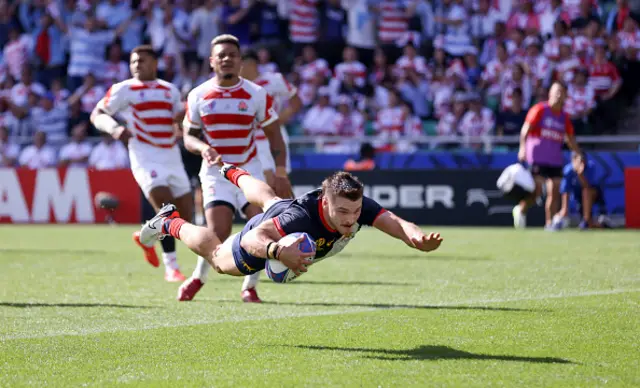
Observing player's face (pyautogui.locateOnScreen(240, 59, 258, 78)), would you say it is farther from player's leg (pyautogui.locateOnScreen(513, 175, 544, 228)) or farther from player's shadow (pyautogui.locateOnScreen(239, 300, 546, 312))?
player's leg (pyautogui.locateOnScreen(513, 175, 544, 228))

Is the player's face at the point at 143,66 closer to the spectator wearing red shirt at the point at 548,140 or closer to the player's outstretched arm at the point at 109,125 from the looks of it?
the player's outstretched arm at the point at 109,125

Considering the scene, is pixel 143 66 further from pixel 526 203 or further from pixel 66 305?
pixel 526 203

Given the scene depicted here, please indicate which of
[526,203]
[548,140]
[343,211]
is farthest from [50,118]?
[343,211]

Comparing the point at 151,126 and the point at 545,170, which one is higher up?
the point at 151,126

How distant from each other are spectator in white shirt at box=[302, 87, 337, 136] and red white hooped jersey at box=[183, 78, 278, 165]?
12.2 m

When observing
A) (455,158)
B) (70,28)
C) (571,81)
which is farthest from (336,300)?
(70,28)

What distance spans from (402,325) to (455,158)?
1253cm

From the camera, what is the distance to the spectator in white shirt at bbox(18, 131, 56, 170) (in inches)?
848

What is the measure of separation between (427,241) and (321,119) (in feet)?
49.8

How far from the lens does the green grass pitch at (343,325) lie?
510cm

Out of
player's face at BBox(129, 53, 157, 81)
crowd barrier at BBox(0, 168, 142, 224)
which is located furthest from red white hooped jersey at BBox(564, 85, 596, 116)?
player's face at BBox(129, 53, 157, 81)

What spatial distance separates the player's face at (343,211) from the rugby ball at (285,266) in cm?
34

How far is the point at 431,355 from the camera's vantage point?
18.4ft

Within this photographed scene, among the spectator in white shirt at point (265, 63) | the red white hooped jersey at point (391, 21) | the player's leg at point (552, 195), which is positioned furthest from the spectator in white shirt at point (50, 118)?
the player's leg at point (552, 195)
